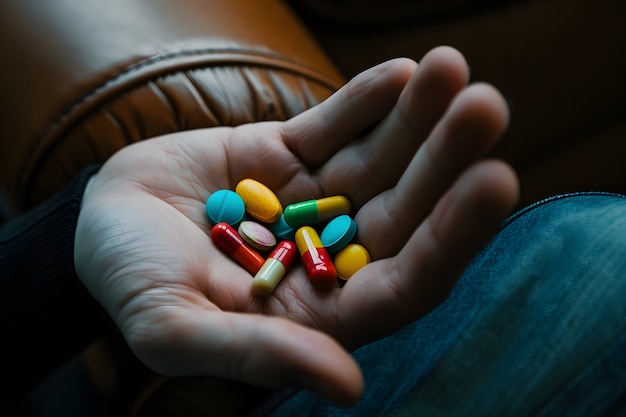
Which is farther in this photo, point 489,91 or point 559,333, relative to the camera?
point 559,333

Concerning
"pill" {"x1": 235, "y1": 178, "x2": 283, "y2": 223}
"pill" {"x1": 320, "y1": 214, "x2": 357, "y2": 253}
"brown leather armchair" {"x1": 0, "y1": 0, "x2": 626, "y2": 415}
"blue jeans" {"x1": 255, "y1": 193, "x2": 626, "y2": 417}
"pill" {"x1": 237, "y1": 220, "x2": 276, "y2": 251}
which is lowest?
"blue jeans" {"x1": 255, "y1": 193, "x2": 626, "y2": 417}

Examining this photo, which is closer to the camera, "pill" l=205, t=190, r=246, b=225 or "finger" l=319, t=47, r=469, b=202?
"finger" l=319, t=47, r=469, b=202

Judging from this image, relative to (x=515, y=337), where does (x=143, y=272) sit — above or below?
above

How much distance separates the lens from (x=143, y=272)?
643 millimetres

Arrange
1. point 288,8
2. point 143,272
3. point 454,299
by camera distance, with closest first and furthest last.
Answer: point 143,272
point 454,299
point 288,8

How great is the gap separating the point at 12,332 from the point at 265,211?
38cm

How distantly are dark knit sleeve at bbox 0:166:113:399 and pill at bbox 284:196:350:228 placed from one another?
28cm

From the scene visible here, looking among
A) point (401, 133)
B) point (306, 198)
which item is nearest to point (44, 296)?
point (306, 198)

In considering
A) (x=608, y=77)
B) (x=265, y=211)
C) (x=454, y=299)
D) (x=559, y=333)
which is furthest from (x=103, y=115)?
(x=608, y=77)

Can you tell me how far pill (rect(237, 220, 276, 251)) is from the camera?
812 millimetres

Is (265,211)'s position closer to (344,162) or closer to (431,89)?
(344,162)

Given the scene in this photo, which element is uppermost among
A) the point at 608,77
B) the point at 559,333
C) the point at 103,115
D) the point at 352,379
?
the point at 103,115

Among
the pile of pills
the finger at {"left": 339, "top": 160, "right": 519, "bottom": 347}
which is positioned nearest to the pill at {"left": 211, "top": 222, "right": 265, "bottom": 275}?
the pile of pills

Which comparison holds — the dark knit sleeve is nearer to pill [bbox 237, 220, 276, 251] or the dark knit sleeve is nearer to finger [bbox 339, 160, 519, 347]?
pill [bbox 237, 220, 276, 251]
